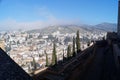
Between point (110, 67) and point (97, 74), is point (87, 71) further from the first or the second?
point (110, 67)

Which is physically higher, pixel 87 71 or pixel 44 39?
pixel 87 71

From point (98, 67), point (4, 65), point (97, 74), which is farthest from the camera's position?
point (98, 67)

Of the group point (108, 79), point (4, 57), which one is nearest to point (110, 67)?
point (108, 79)

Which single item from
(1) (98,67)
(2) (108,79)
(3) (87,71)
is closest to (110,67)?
(1) (98,67)

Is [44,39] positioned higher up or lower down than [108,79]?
lower down

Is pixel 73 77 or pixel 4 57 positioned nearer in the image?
pixel 4 57

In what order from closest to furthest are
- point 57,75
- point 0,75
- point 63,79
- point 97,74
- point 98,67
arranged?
point 0,75, point 63,79, point 57,75, point 97,74, point 98,67

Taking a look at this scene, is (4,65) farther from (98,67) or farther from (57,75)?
(98,67)

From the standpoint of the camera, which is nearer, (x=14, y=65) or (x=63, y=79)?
(x=14, y=65)

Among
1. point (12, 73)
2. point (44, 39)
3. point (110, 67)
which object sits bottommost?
point (44, 39)
